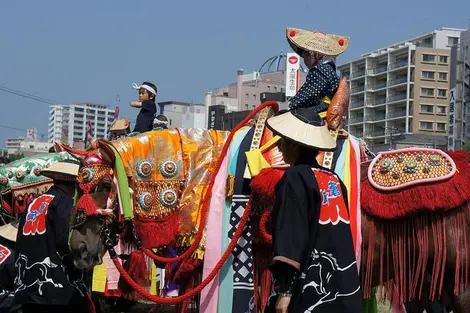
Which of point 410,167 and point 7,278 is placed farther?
point 7,278

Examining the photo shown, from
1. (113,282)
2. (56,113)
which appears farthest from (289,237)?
(56,113)

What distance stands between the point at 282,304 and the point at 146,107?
394cm

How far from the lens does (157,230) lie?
5.66 meters

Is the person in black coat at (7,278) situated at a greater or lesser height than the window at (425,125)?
lesser

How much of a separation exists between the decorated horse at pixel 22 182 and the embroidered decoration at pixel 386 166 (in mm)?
3879

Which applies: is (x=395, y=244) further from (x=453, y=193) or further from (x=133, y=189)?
(x=133, y=189)

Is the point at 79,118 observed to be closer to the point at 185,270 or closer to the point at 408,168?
the point at 185,270

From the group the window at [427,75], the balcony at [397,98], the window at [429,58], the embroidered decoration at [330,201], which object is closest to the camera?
the embroidered decoration at [330,201]

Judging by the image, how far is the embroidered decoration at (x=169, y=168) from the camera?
19.0 feet

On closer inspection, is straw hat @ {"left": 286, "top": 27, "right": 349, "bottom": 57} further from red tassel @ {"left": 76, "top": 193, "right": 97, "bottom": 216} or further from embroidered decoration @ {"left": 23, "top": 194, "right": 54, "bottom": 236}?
embroidered decoration @ {"left": 23, "top": 194, "right": 54, "bottom": 236}

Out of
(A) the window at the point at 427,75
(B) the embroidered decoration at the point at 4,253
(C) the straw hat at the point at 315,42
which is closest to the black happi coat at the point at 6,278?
(B) the embroidered decoration at the point at 4,253

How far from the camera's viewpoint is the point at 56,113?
9338 centimetres

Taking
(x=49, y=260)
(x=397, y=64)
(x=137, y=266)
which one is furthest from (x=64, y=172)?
(x=397, y=64)

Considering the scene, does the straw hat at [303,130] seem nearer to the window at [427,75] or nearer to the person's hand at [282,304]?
the person's hand at [282,304]
